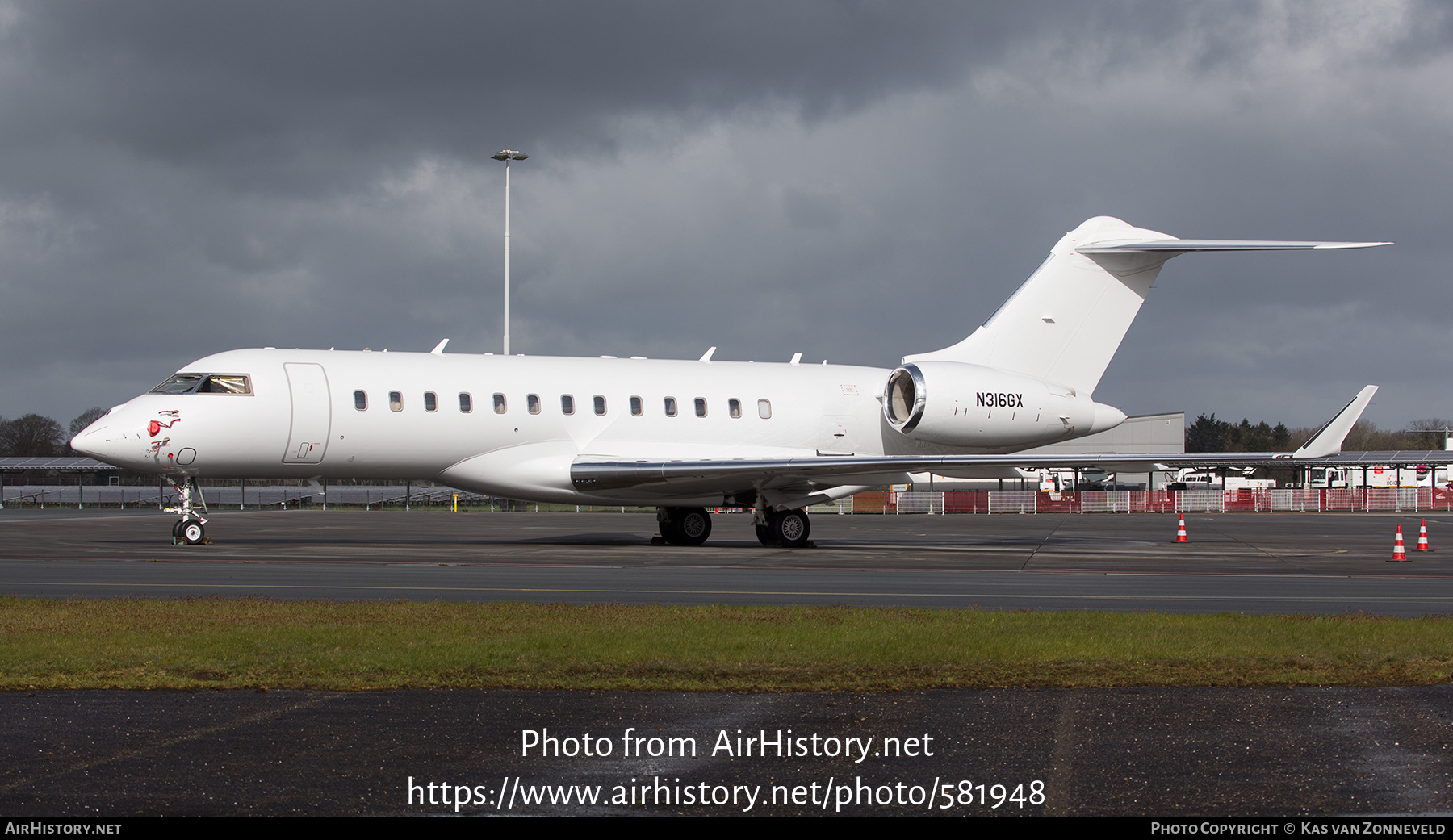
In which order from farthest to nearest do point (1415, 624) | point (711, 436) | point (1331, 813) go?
point (711, 436) < point (1415, 624) < point (1331, 813)

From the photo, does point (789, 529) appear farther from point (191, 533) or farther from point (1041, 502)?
point (1041, 502)

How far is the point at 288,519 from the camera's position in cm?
4000

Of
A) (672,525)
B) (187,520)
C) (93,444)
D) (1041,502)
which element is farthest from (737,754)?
(1041,502)

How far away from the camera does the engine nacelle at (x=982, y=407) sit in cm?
2523

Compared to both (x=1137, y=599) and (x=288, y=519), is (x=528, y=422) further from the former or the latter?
(x=288, y=519)

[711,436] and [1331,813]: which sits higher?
[711,436]

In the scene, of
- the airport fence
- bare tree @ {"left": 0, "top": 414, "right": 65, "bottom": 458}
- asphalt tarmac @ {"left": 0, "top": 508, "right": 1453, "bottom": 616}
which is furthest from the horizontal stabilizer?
bare tree @ {"left": 0, "top": 414, "right": 65, "bottom": 458}

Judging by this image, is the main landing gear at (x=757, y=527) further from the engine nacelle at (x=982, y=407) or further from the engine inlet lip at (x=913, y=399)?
the engine nacelle at (x=982, y=407)

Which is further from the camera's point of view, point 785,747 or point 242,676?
point 242,676

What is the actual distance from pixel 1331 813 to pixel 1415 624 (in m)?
6.93

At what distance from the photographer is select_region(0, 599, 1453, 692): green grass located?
8.26 metres

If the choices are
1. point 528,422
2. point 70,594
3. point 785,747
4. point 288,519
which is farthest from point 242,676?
point 288,519

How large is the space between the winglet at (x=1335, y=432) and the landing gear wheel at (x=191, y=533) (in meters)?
19.8

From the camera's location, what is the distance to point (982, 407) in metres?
25.5
